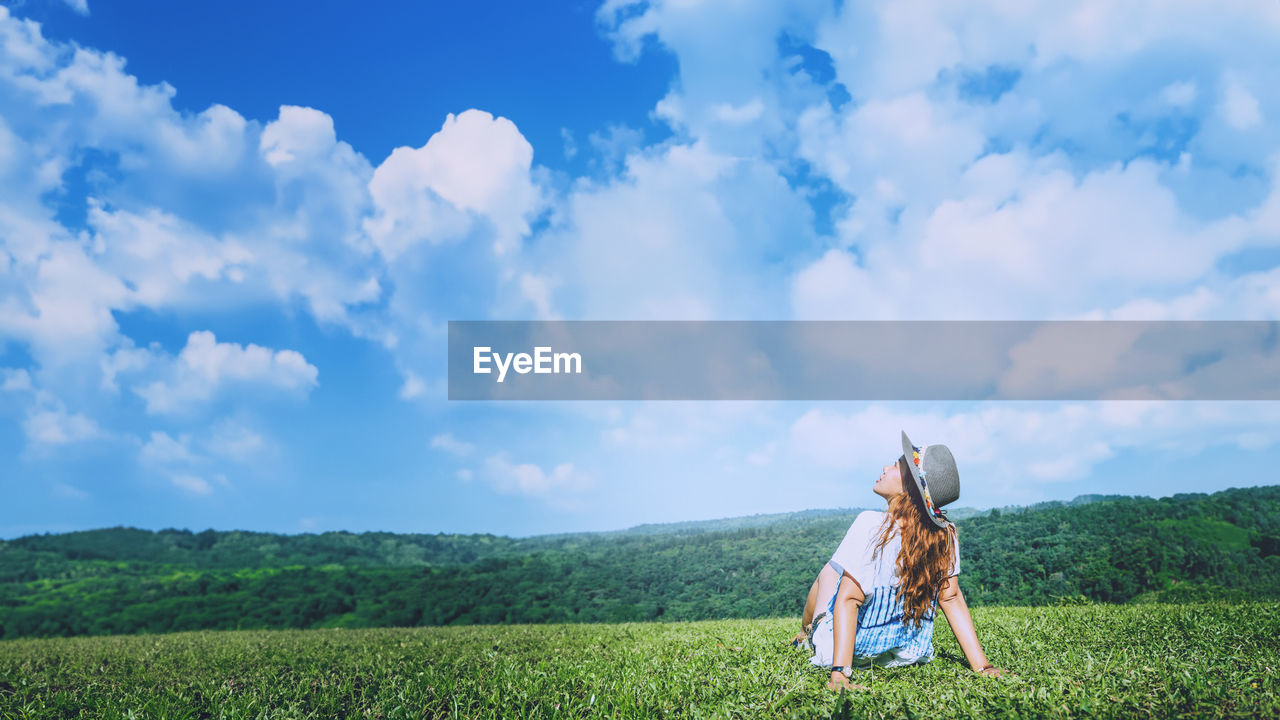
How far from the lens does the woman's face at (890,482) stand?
4.22m

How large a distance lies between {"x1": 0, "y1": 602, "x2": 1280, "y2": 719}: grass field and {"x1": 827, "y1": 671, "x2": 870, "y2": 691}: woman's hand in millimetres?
45

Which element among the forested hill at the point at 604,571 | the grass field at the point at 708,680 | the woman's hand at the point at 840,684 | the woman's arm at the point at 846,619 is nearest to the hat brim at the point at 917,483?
the woman's arm at the point at 846,619

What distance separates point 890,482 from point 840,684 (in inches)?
52.3

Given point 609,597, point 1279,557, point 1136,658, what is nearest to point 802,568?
point 609,597

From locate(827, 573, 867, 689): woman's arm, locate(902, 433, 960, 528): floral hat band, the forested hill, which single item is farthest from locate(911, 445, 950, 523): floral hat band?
the forested hill

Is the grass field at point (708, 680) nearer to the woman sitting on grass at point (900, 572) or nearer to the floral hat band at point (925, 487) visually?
the woman sitting on grass at point (900, 572)

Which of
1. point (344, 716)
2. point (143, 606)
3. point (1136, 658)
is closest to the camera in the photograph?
point (344, 716)

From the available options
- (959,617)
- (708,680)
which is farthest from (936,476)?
(708,680)

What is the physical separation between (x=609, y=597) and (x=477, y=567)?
597cm

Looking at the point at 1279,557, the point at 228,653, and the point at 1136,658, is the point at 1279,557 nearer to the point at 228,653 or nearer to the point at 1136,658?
the point at 1136,658

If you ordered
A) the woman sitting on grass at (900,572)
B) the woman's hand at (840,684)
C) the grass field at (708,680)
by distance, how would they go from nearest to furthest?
the grass field at (708,680) < the woman's hand at (840,684) < the woman sitting on grass at (900,572)

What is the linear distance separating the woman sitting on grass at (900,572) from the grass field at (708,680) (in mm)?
217

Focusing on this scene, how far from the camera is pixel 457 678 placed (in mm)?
4492

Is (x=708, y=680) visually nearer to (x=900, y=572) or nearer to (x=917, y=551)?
(x=900, y=572)
